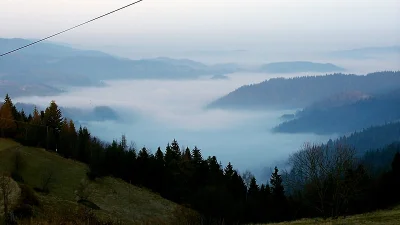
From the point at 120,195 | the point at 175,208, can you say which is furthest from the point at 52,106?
the point at 175,208

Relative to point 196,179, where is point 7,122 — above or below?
above

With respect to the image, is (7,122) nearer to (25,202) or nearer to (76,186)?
(76,186)

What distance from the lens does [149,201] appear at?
59.3 metres

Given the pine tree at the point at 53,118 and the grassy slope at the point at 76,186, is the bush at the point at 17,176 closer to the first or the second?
the grassy slope at the point at 76,186

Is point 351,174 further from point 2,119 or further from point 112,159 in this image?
point 2,119

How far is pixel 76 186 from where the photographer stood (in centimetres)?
5544

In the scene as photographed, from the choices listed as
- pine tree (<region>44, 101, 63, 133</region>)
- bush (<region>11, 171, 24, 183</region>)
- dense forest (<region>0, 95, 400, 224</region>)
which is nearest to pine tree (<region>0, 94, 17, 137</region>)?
dense forest (<region>0, 95, 400, 224</region>)

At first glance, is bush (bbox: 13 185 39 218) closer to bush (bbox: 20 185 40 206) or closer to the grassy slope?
bush (bbox: 20 185 40 206)

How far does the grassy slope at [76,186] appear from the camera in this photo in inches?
2030

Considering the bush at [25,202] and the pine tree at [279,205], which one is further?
the pine tree at [279,205]

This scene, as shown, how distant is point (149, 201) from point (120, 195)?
402 centimetres

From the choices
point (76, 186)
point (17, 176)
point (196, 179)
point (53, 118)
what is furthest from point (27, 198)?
point (53, 118)

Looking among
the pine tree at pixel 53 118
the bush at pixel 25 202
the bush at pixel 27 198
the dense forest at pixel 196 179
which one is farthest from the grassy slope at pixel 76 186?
the bush at pixel 25 202

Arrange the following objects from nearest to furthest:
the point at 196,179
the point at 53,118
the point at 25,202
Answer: the point at 25,202, the point at 196,179, the point at 53,118
